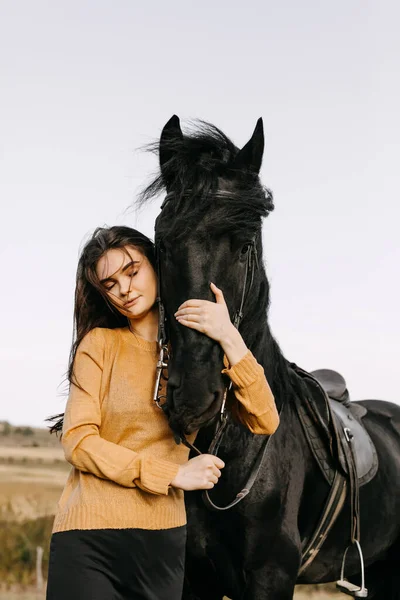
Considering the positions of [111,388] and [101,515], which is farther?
[111,388]

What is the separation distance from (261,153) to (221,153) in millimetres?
157

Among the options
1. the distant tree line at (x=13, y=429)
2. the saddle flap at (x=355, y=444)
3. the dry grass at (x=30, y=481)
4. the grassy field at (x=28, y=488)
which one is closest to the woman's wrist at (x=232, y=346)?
the saddle flap at (x=355, y=444)

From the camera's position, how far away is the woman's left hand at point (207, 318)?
2365mm

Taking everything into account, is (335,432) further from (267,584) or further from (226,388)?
(226,388)

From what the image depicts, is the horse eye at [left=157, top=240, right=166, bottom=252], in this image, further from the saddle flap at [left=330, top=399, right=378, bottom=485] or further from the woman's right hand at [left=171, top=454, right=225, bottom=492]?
the saddle flap at [left=330, top=399, right=378, bottom=485]

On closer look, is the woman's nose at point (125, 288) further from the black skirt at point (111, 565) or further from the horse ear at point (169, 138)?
the black skirt at point (111, 565)

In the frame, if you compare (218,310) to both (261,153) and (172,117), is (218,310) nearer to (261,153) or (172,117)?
(261,153)

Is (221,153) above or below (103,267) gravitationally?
above

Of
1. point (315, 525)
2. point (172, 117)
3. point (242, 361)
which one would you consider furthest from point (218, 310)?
point (315, 525)

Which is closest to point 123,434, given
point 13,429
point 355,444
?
point 355,444

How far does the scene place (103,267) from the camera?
2.55 m

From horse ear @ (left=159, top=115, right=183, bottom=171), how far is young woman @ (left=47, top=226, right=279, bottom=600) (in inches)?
17.3

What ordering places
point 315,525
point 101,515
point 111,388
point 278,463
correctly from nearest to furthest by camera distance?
point 101,515 → point 111,388 → point 278,463 → point 315,525

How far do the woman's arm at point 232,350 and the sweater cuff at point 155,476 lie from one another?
328 mm
